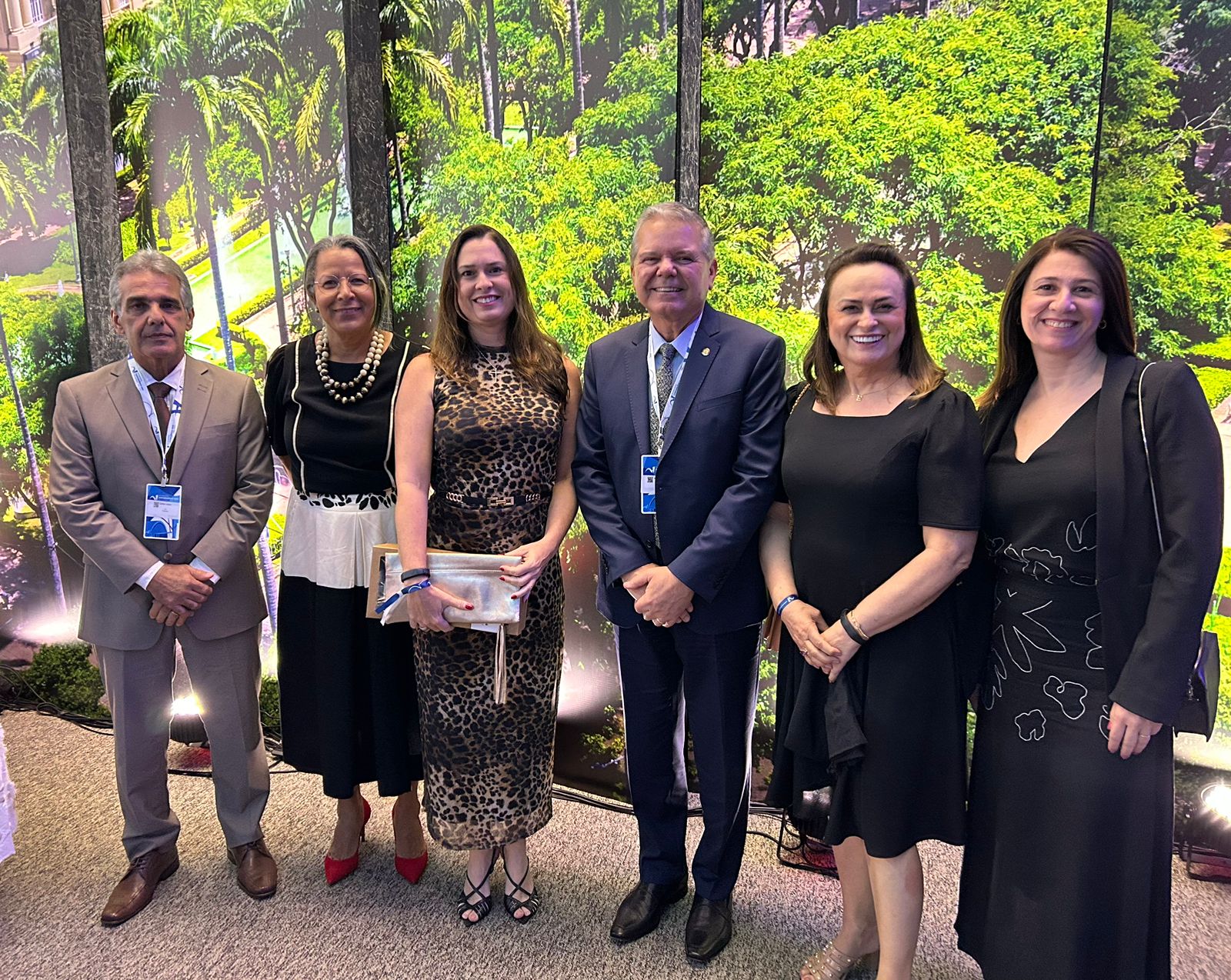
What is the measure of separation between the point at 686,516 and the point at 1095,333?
95 cm

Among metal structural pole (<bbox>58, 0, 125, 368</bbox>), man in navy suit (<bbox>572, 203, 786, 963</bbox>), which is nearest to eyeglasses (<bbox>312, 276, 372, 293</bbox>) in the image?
man in navy suit (<bbox>572, 203, 786, 963</bbox>)

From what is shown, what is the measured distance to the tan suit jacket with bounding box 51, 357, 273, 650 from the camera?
2219 millimetres

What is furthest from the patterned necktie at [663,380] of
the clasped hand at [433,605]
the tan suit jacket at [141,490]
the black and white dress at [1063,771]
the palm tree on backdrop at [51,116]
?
the palm tree on backdrop at [51,116]

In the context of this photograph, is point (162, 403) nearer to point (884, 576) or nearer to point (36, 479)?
point (36, 479)

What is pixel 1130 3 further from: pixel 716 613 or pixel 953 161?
pixel 716 613

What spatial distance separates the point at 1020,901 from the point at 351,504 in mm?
1901

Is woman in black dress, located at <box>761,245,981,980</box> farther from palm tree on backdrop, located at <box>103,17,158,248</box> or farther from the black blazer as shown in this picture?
palm tree on backdrop, located at <box>103,17,158,248</box>

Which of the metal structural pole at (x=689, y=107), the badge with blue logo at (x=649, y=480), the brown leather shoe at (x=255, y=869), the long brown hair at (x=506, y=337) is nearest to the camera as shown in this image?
the badge with blue logo at (x=649, y=480)

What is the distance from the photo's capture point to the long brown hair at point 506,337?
206 centimetres

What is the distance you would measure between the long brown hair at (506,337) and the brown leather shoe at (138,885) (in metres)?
1.80

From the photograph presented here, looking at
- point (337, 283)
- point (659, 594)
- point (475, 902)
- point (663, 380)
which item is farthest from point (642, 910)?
point (337, 283)

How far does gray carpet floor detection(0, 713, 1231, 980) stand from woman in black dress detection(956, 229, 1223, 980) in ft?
2.34

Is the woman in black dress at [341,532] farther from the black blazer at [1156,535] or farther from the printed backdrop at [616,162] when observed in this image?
the black blazer at [1156,535]

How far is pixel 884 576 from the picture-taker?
5.61ft
